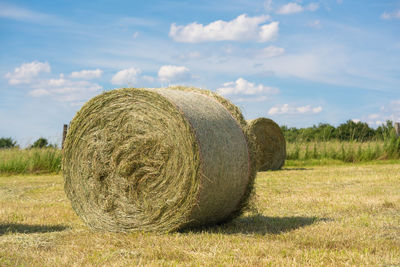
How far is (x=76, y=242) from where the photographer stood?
4.94 m

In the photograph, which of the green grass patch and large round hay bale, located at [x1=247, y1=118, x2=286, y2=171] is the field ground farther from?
the green grass patch

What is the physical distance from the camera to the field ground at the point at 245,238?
164 inches

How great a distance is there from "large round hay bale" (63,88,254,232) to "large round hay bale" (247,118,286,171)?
8813 mm

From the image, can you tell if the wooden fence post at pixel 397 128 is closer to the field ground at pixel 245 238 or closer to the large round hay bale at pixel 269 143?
the large round hay bale at pixel 269 143

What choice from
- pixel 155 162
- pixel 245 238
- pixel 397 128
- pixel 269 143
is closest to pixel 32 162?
pixel 269 143

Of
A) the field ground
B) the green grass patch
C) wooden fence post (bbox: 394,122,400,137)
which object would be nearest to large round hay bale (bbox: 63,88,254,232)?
the field ground

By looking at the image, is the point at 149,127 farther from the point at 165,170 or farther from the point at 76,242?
the point at 76,242

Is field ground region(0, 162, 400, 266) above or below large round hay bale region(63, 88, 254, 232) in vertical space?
below

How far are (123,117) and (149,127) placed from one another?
398 millimetres

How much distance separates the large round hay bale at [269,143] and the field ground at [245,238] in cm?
658

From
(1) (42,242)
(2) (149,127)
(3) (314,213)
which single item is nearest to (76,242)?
(1) (42,242)

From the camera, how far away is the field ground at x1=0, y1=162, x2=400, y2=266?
416 cm

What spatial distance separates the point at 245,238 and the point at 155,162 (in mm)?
1284

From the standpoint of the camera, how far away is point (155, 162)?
5391 millimetres
